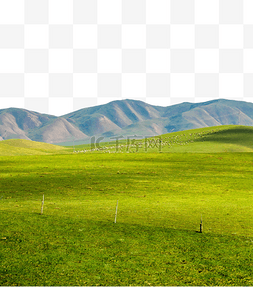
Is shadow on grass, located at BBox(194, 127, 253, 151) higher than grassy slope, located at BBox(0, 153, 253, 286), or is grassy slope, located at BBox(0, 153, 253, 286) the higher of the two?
shadow on grass, located at BBox(194, 127, 253, 151)

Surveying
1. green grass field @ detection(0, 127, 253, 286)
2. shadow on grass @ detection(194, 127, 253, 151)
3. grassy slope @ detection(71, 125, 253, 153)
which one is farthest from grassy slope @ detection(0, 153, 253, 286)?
shadow on grass @ detection(194, 127, 253, 151)

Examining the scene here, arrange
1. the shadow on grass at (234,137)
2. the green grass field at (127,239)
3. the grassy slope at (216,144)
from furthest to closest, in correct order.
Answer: the shadow on grass at (234,137) < the grassy slope at (216,144) < the green grass field at (127,239)

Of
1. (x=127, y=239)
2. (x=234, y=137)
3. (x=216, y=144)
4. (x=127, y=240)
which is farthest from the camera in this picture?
(x=234, y=137)

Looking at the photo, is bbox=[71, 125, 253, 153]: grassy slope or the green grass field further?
bbox=[71, 125, 253, 153]: grassy slope

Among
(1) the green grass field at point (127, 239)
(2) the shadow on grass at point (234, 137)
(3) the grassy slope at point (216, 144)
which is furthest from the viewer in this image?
(2) the shadow on grass at point (234, 137)

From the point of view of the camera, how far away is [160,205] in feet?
92.3

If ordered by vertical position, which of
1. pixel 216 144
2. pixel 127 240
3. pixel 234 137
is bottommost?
pixel 127 240

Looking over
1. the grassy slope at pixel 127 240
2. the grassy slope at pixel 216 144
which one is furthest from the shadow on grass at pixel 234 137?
the grassy slope at pixel 127 240

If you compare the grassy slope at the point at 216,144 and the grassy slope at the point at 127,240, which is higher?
the grassy slope at the point at 216,144

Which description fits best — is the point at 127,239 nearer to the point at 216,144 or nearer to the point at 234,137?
the point at 216,144

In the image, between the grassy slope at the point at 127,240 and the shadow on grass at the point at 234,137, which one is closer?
the grassy slope at the point at 127,240

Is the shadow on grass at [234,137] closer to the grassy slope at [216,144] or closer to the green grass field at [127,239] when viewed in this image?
the grassy slope at [216,144]

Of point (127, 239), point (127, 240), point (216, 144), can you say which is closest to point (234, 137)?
point (216, 144)

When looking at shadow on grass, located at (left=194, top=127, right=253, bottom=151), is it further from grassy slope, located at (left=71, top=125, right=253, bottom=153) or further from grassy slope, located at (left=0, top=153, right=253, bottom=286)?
grassy slope, located at (left=0, top=153, right=253, bottom=286)
